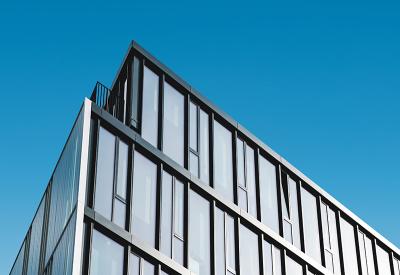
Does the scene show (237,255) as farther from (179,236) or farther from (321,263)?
(321,263)

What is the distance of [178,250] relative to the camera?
25.2m

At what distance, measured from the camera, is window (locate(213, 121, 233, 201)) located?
92.9 ft

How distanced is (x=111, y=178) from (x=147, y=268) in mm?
3009

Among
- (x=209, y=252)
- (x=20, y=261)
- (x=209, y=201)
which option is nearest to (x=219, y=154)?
(x=209, y=201)

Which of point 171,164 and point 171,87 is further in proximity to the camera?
point 171,87

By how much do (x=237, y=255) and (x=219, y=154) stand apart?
156 inches

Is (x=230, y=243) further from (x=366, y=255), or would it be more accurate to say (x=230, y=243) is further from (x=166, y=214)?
(x=366, y=255)

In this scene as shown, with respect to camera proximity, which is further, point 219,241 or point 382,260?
point 382,260

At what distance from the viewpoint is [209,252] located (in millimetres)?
26328

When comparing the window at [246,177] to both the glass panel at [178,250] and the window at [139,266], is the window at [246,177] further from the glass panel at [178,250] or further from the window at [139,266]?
the window at [139,266]

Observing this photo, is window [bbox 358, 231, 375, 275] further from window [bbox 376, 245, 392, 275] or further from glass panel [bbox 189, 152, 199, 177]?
glass panel [bbox 189, 152, 199, 177]

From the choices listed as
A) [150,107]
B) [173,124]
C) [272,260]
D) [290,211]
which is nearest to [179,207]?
[173,124]

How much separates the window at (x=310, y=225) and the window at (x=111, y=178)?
9.21 meters

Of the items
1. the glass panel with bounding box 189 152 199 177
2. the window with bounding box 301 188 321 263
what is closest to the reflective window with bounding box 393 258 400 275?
the window with bounding box 301 188 321 263
